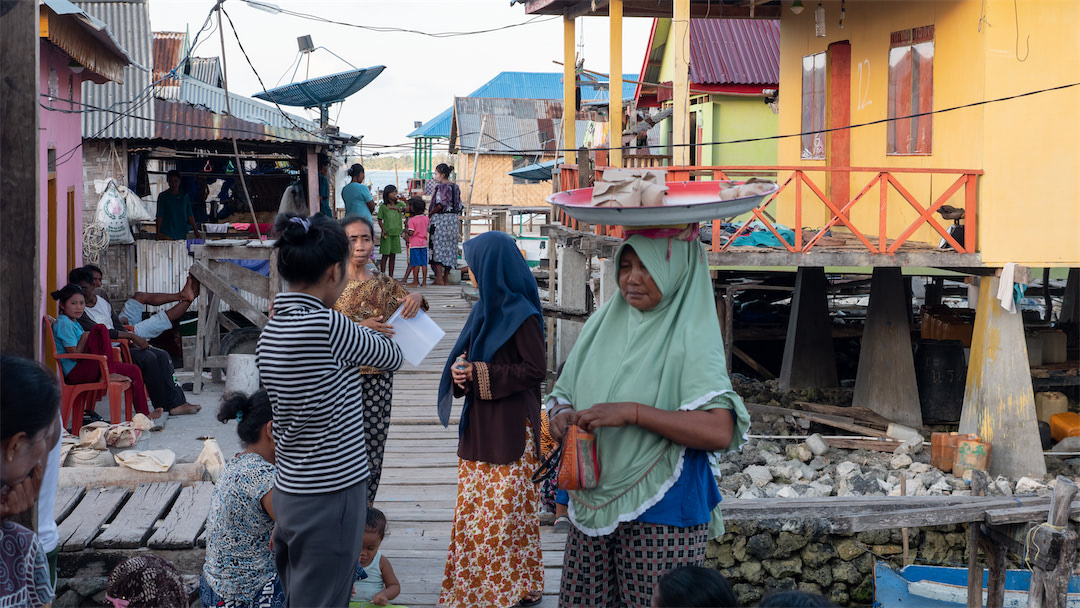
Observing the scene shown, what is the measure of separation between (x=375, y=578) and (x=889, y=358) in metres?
9.76

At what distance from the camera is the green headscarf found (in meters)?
2.91

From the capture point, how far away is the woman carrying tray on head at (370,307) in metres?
4.73

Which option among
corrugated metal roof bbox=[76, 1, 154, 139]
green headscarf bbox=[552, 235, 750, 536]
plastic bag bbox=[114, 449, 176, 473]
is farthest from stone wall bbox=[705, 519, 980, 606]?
corrugated metal roof bbox=[76, 1, 154, 139]

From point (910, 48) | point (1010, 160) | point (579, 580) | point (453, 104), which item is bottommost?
point (579, 580)

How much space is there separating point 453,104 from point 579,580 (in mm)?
36322

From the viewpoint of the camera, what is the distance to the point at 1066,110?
34.5 feet

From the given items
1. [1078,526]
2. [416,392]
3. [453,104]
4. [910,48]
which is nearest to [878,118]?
[910,48]

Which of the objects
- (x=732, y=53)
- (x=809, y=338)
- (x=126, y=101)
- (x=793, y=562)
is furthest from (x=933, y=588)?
(x=732, y=53)

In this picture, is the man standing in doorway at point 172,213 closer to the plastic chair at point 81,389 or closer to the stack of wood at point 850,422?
the plastic chair at point 81,389

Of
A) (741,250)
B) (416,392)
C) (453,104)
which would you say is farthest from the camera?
(453,104)

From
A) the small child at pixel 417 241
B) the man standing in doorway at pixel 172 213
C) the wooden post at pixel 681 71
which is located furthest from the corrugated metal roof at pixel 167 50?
the wooden post at pixel 681 71

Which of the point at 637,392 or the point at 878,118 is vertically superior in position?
the point at 878,118

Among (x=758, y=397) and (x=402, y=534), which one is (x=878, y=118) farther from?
(x=402, y=534)

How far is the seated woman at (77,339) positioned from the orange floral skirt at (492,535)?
17.7 feet
